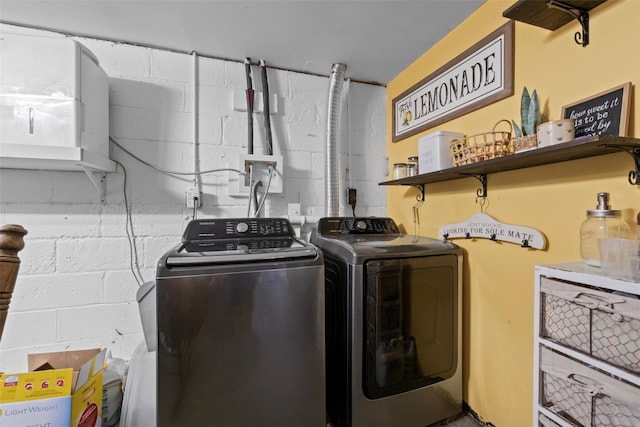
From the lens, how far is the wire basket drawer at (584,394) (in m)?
0.81

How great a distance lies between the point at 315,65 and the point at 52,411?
225 centimetres

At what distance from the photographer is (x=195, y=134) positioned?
1971 millimetres

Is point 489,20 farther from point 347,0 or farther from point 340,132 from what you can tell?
point 340,132

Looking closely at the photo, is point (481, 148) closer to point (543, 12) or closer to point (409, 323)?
point (543, 12)

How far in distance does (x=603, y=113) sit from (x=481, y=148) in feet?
1.30

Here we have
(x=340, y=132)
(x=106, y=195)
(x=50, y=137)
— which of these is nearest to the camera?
(x=50, y=137)

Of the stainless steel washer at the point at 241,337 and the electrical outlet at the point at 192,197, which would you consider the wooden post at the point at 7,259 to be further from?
the electrical outlet at the point at 192,197

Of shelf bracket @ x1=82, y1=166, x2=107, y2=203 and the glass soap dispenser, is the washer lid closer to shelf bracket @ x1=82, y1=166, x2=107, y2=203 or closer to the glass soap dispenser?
shelf bracket @ x1=82, y1=166, x2=107, y2=203

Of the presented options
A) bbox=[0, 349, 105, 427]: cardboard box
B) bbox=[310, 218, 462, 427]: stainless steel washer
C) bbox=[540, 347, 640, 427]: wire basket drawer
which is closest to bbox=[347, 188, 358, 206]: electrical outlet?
bbox=[310, 218, 462, 427]: stainless steel washer

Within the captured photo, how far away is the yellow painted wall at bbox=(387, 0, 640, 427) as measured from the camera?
101cm

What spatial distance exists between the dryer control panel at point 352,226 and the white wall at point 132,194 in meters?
0.36

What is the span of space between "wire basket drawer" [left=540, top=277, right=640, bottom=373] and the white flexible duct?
132cm

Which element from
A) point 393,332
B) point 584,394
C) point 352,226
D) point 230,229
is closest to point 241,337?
point 230,229

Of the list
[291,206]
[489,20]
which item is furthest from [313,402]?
[489,20]
